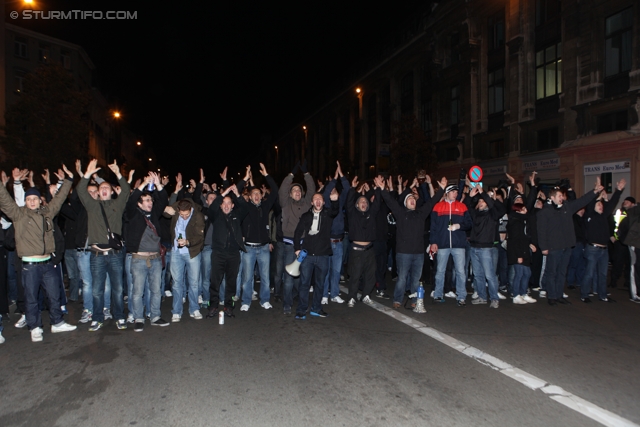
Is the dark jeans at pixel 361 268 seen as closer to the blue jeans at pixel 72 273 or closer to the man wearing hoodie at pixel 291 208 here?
the man wearing hoodie at pixel 291 208

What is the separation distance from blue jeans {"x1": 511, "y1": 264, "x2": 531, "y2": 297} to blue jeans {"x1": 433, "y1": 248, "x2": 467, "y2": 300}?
1.05 metres

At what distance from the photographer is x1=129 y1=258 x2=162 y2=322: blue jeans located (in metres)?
6.83

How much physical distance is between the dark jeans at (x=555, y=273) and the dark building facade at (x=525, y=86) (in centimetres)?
1383

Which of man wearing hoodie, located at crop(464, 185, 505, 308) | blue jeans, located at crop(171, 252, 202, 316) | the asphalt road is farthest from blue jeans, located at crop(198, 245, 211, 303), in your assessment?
man wearing hoodie, located at crop(464, 185, 505, 308)

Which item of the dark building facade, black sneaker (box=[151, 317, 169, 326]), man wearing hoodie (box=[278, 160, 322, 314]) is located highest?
the dark building facade

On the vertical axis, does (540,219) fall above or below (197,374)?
above

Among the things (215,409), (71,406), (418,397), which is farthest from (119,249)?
(418,397)

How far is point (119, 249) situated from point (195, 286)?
1318mm

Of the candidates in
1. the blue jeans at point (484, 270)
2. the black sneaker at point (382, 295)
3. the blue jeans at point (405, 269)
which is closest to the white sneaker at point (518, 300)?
the blue jeans at point (484, 270)

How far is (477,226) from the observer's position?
841 cm

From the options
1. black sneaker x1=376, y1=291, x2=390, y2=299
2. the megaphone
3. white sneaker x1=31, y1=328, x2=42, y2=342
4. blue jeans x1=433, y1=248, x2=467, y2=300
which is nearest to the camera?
white sneaker x1=31, y1=328, x2=42, y2=342

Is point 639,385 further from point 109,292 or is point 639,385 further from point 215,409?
point 109,292

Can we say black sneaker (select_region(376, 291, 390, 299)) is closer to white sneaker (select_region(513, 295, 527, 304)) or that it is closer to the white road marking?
the white road marking

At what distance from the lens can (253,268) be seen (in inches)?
323
